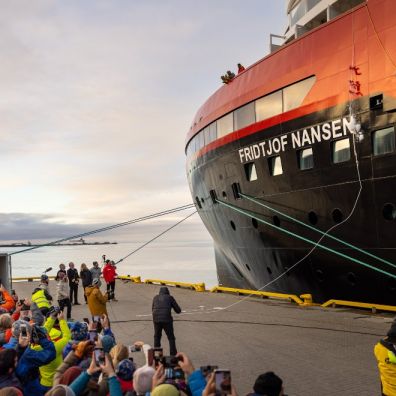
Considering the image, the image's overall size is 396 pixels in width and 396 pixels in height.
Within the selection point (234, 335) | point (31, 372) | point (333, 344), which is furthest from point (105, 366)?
point (234, 335)

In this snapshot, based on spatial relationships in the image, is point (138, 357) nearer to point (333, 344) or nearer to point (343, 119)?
point (333, 344)

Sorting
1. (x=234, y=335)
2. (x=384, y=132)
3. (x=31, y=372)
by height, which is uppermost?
(x=384, y=132)

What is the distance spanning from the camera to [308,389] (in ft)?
20.4

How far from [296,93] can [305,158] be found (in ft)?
4.93

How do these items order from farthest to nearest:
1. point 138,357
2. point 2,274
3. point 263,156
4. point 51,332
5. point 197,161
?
point 197,161, point 2,274, point 263,156, point 138,357, point 51,332

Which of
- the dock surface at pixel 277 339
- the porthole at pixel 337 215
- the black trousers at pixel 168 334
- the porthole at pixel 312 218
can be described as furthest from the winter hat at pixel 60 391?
the porthole at pixel 312 218

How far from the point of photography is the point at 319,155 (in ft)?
34.6

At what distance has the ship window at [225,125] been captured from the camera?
1342 cm

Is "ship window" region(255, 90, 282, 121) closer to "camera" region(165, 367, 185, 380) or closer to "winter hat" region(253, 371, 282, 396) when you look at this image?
"camera" region(165, 367, 185, 380)

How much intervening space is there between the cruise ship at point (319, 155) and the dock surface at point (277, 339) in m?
1.12

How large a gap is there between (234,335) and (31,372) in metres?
6.15

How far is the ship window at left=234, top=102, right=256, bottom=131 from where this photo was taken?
12445mm

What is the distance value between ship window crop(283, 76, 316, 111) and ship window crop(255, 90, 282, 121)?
0.19m

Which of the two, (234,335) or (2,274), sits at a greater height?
(2,274)
